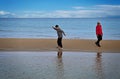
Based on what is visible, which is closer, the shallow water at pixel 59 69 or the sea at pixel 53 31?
the shallow water at pixel 59 69

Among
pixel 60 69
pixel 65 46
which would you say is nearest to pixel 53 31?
pixel 65 46

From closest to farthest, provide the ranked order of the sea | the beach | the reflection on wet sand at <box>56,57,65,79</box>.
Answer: the reflection on wet sand at <box>56,57,65,79</box>
the beach
the sea

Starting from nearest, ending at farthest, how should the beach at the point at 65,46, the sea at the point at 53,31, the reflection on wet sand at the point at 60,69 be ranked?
the reflection on wet sand at the point at 60,69
the beach at the point at 65,46
the sea at the point at 53,31

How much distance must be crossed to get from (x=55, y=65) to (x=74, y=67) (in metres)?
0.86

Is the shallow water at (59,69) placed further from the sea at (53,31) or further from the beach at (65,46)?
the sea at (53,31)

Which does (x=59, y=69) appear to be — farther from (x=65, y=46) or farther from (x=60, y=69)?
(x=65, y=46)

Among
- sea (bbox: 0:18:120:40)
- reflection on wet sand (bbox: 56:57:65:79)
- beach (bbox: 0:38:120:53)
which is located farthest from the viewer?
sea (bbox: 0:18:120:40)

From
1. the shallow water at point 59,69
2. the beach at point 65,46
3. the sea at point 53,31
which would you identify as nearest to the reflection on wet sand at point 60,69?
the shallow water at point 59,69

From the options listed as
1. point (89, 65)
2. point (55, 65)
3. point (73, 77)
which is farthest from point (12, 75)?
point (89, 65)

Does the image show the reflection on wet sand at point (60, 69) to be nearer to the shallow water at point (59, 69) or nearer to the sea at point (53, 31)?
the shallow water at point (59, 69)

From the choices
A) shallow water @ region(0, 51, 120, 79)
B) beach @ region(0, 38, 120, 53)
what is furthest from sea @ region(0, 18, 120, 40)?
shallow water @ region(0, 51, 120, 79)

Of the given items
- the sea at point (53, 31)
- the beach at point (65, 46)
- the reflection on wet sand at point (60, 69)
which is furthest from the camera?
the sea at point (53, 31)

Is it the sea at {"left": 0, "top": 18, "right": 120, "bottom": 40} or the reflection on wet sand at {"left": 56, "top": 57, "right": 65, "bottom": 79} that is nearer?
the reflection on wet sand at {"left": 56, "top": 57, "right": 65, "bottom": 79}

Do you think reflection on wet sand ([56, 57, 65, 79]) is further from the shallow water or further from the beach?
the beach
